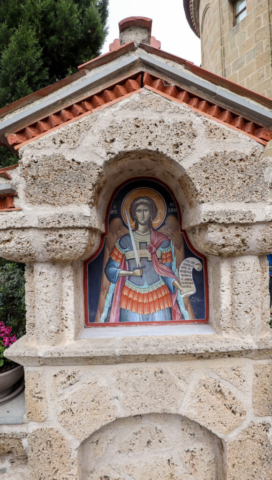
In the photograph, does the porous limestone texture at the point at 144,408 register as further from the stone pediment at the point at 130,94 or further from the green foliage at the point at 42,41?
the green foliage at the point at 42,41

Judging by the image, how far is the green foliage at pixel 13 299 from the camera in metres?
3.66

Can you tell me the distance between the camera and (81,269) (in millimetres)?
2246

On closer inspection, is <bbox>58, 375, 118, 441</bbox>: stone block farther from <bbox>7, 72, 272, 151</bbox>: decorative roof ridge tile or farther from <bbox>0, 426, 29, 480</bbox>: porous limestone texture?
<bbox>7, 72, 272, 151</bbox>: decorative roof ridge tile

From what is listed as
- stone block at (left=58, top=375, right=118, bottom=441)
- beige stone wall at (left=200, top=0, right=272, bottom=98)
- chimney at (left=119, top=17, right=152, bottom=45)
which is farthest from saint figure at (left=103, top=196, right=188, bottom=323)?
beige stone wall at (left=200, top=0, right=272, bottom=98)

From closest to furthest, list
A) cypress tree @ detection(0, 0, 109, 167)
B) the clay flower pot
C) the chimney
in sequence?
the chimney, the clay flower pot, cypress tree @ detection(0, 0, 109, 167)

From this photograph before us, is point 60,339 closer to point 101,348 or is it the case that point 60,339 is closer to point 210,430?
point 101,348

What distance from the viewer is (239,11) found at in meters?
6.96

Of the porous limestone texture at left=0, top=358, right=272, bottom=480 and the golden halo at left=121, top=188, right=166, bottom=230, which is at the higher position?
the golden halo at left=121, top=188, right=166, bottom=230

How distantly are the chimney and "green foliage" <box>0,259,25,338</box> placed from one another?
2.80 meters

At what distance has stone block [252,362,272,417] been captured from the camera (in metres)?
2.00

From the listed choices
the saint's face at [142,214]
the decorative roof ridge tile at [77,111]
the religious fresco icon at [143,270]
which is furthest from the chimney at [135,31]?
the saint's face at [142,214]

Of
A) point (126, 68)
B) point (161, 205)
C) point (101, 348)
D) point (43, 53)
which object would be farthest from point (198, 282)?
point (43, 53)

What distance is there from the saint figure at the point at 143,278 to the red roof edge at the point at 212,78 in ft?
3.36

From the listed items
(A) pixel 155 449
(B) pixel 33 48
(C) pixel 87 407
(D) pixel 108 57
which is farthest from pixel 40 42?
(A) pixel 155 449
